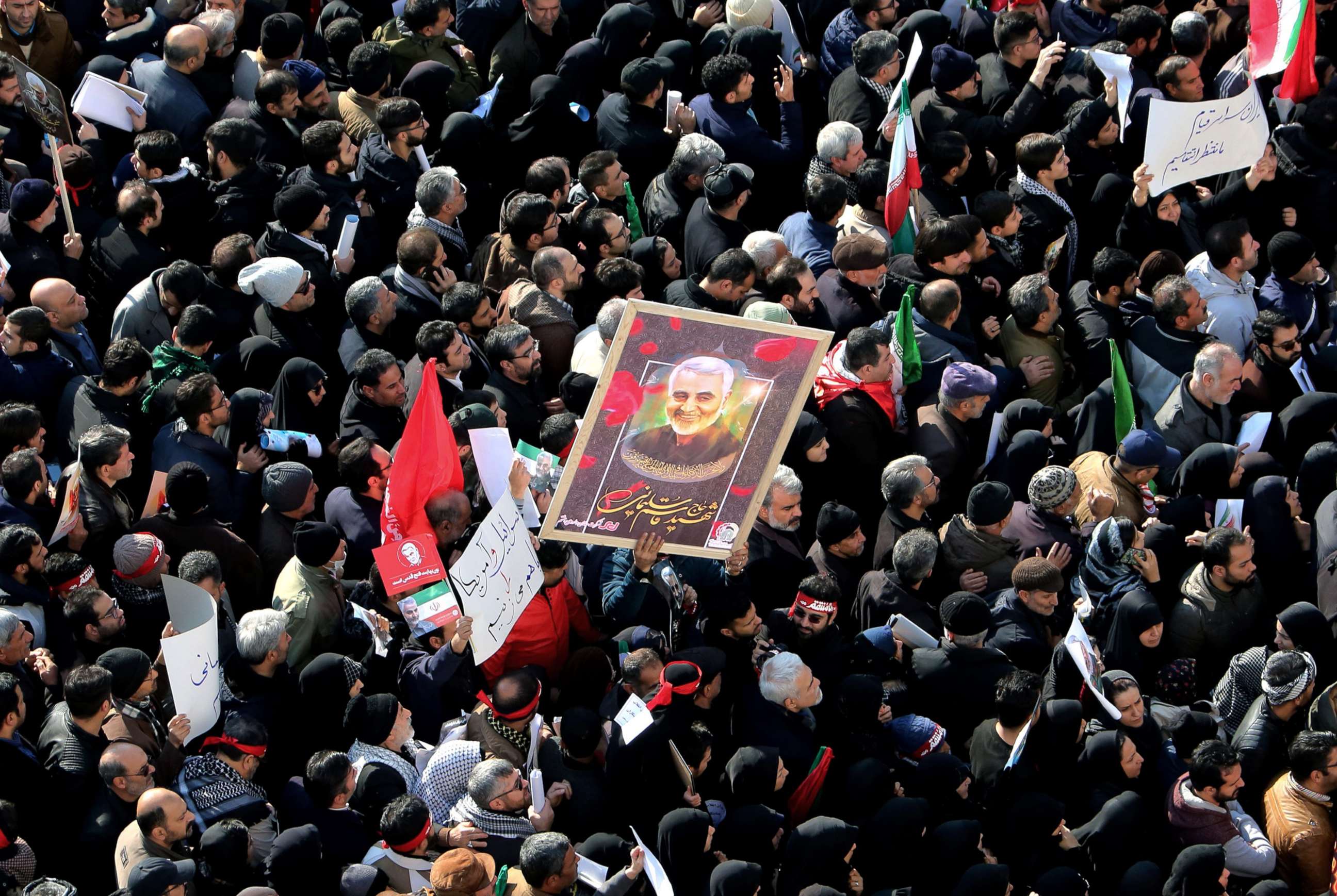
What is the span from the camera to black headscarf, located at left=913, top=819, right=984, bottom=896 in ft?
25.9

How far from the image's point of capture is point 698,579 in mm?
9016

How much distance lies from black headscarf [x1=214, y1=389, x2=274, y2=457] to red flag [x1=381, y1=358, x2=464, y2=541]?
3.37ft

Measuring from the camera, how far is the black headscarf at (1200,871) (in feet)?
25.5

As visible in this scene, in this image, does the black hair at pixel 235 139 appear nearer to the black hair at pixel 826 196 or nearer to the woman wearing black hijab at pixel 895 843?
the black hair at pixel 826 196

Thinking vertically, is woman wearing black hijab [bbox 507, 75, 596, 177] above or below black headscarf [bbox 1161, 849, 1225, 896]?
above

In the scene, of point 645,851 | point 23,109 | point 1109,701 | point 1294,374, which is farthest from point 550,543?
point 23,109

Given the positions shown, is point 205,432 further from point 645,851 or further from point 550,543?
point 645,851

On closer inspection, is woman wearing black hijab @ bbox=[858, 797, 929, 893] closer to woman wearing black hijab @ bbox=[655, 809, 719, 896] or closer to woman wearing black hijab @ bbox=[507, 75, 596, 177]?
woman wearing black hijab @ bbox=[655, 809, 719, 896]

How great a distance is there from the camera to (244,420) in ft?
31.0

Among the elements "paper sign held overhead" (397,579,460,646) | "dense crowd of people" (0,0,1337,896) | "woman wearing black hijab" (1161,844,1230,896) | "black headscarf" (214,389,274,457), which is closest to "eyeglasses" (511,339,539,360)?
"dense crowd of people" (0,0,1337,896)

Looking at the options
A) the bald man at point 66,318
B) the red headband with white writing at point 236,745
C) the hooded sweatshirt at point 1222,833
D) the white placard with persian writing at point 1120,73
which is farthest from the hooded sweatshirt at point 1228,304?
the bald man at point 66,318

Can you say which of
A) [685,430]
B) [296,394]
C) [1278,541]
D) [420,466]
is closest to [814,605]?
[685,430]

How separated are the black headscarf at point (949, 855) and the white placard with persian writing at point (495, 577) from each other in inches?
83.0

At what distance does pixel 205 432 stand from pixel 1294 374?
5915 millimetres
